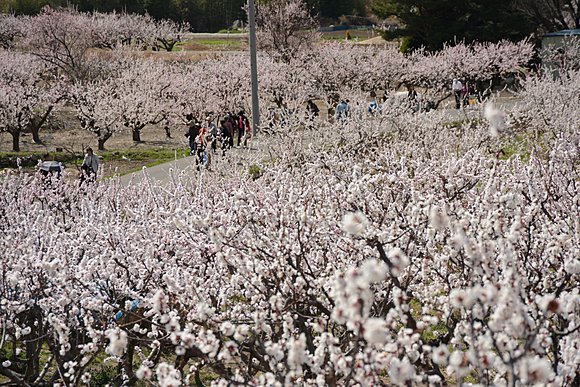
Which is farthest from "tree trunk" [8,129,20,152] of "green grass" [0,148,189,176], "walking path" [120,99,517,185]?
"walking path" [120,99,517,185]

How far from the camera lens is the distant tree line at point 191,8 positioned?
2559 inches

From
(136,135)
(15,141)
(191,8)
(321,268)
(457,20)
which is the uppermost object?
(191,8)

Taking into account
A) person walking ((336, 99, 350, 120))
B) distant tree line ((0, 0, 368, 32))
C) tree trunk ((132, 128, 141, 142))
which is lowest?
tree trunk ((132, 128, 141, 142))

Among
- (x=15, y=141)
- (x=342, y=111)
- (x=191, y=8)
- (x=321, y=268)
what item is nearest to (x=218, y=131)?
(x=342, y=111)

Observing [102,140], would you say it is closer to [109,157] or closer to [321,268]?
[109,157]

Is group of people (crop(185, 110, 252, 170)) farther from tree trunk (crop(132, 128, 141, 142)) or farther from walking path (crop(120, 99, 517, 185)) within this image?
tree trunk (crop(132, 128, 141, 142))

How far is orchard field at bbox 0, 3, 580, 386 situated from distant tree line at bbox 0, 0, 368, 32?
54934 millimetres

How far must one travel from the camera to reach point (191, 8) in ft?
232

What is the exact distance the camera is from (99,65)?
111ft

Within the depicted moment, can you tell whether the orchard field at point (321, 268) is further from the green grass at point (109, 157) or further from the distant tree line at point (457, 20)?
the distant tree line at point (457, 20)

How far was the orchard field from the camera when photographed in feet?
9.80

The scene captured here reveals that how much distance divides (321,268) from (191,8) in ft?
224

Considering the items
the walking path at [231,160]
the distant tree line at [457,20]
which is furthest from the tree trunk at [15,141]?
the distant tree line at [457,20]

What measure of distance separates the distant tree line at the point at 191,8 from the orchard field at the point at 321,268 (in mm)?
54934
